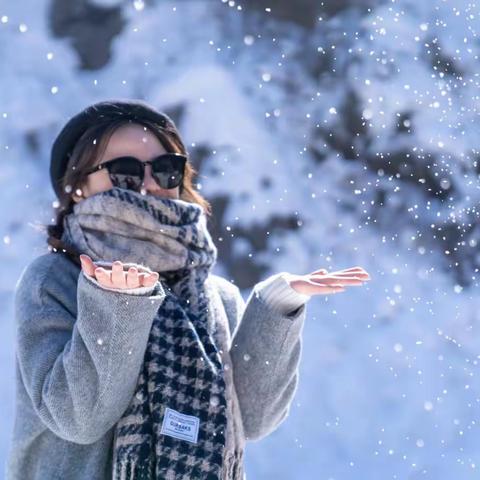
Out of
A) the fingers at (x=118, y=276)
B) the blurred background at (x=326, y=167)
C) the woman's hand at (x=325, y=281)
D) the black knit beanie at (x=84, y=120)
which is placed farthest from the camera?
the blurred background at (x=326, y=167)

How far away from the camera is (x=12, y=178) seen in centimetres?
358

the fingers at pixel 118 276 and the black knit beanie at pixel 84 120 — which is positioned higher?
the black knit beanie at pixel 84 120

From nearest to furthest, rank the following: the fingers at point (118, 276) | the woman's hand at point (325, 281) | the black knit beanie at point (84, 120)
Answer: the fingers at point (118, 276)
the woman's hand at point (325, 281)
the black knit beanie at point (84, 120)

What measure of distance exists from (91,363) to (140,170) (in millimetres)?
355

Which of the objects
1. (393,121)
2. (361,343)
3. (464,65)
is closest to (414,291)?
(361,343)

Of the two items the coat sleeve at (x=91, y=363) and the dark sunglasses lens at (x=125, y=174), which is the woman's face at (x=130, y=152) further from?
the coat sleeve at (x=91, y=363)

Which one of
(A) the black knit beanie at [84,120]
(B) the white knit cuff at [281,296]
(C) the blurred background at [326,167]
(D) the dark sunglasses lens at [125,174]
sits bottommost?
(B) the white knit cuff at [281,296]

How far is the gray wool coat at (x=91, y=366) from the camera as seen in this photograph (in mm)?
1240

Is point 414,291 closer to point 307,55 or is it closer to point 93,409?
point 307,55

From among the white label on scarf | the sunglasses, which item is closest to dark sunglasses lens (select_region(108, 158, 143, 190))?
the sunglasses

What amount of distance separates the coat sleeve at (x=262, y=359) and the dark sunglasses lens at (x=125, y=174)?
254 millimetres

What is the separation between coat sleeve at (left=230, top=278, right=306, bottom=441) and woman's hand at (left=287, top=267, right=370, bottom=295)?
0.06m

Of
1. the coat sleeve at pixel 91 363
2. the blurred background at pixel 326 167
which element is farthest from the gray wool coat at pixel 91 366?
the blurred background at pixel 326 167

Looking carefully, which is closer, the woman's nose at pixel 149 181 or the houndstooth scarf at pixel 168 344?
the houndstooth scarf at pixel 168 344
